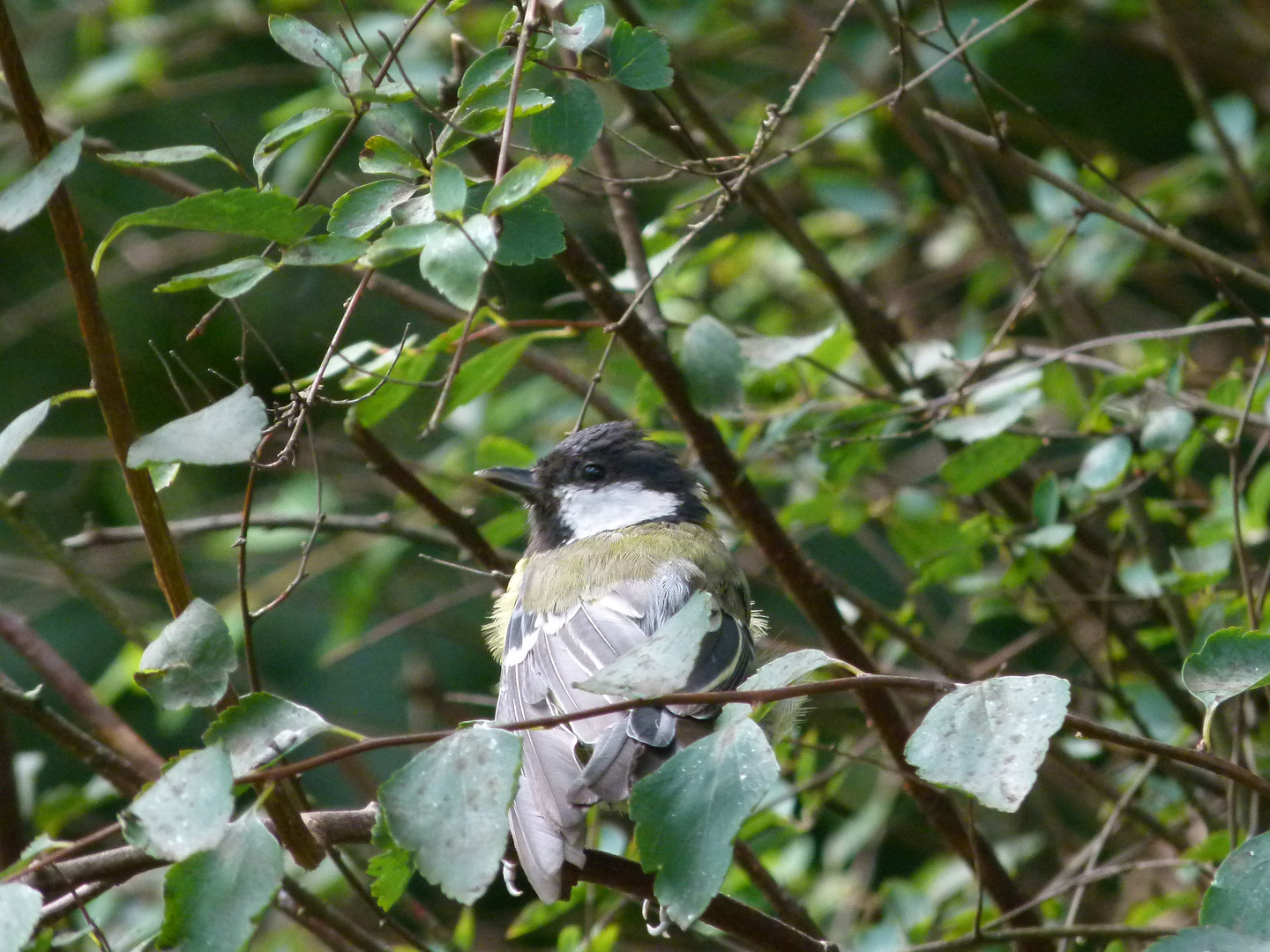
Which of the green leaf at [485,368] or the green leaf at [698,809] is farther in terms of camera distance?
the green leaf at [485,368]

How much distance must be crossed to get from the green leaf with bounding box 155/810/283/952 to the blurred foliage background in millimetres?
569

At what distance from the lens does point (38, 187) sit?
1.24 meters

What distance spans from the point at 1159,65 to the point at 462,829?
4.74m

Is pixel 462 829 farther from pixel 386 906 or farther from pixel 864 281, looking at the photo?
pixel 864 281

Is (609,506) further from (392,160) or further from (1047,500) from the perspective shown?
(392,160)

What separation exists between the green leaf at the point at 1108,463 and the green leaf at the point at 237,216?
151cm

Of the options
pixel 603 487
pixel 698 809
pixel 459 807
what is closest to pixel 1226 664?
pixel 698 809

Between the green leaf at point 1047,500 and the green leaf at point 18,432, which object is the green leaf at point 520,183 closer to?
the green leaf at point 18,432

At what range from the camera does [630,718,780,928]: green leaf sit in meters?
1.06

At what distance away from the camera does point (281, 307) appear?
543 centimetres

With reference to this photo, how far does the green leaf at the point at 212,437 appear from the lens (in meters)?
1.10

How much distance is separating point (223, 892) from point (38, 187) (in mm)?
673

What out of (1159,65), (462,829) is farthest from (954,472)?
(1159,65)

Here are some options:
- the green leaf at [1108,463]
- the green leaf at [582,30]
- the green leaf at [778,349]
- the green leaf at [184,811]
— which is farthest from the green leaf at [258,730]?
the green leaf at [1108,463]
